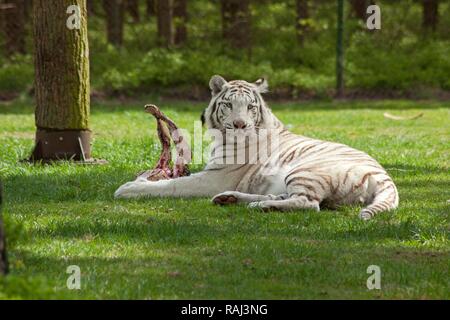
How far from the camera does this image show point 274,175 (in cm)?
858

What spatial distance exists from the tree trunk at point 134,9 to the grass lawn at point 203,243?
19650 millimetres

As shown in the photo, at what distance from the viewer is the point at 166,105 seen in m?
21.0

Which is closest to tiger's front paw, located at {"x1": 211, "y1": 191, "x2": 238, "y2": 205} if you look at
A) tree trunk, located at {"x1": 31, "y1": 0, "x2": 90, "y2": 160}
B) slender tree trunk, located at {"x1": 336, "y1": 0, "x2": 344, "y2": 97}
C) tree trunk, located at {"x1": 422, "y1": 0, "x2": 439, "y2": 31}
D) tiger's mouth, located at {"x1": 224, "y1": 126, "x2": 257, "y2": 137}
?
tiger's mouth, located at {"x1": 224, "y1": 126, "x2": 257, "y2": 137}

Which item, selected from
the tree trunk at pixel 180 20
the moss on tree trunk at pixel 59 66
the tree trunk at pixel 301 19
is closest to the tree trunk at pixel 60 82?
the moss on tree trunk at pixel 59 66

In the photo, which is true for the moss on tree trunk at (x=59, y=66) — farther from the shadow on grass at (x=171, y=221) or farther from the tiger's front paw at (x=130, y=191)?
the tiger's front paw at (x=130, y=191)

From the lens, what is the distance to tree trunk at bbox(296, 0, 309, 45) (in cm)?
2534

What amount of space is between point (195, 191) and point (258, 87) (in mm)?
1171

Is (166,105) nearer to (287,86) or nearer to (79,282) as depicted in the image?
(287,86)

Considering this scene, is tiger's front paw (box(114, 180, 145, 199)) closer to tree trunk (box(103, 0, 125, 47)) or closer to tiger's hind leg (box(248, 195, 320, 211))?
tiger's hind leg (box(248, 195, 320, 211))

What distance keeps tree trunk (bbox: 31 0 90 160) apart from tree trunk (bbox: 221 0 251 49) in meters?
13.6

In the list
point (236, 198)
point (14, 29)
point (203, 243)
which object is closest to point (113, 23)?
point (14, 29)

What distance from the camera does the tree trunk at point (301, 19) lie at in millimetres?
25339

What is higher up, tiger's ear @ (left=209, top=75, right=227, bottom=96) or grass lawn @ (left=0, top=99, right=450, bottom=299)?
tiger's ear @ (left=209, top=75, right=227, bottom=96)
